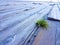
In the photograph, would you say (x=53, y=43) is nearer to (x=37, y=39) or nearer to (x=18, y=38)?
(x=37, y=39)

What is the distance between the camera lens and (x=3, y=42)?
886 millimetres

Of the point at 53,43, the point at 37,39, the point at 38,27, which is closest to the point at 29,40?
the point at 37,39

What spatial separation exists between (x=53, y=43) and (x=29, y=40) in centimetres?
16

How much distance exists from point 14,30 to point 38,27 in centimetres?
22

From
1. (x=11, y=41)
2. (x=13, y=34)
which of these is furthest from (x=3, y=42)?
(x=13, y=34)

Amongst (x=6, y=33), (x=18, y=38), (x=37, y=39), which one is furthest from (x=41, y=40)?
(x=6, y=33)

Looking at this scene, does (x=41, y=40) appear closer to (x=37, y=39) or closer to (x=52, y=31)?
(x=37, y=39)

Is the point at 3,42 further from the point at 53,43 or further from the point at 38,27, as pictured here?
the point at 38,27

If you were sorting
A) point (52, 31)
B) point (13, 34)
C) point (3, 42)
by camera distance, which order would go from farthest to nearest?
point (52, 31) < point (13, 34) < point (3, 42)

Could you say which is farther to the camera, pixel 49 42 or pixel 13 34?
pixel 13 34

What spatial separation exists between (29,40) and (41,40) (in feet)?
0.26

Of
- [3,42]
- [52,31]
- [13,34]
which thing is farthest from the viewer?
[52,31]

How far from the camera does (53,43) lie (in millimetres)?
912

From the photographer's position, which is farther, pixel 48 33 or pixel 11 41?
pixel 48 33
